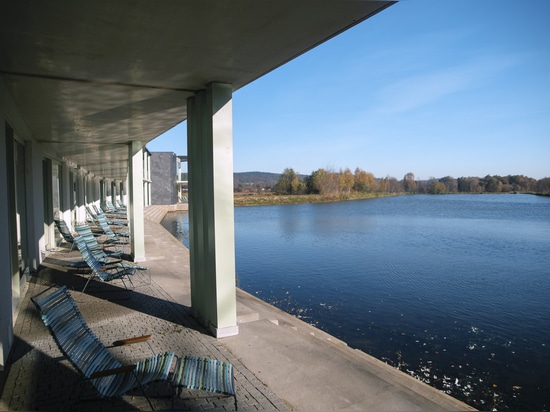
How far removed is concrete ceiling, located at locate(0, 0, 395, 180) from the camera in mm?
2432

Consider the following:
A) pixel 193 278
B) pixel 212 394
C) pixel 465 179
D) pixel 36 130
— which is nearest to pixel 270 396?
pixel 212 394

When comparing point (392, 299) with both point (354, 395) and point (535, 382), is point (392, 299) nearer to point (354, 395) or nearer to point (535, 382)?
point (535, 382)

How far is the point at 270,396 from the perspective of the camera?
121 inches

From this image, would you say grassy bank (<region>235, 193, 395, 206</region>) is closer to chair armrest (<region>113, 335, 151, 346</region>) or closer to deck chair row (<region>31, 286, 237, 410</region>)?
chair armrest (<region>113, 335, 151, 346</region>)

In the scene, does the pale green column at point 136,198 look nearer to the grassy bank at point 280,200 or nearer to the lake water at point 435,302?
the lake water at point 435,302

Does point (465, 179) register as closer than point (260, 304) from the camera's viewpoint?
No

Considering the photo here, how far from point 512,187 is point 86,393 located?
11251 centimetres

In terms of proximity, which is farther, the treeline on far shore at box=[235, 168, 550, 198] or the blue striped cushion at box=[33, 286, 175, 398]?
the treeline on far shore at box=[235, 168, 550, 198]

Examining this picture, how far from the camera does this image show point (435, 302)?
898cm

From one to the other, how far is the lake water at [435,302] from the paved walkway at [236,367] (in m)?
1.75

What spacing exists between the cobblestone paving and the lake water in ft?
9.98

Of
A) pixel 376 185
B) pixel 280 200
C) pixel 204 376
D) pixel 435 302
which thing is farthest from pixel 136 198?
pixel 376 185

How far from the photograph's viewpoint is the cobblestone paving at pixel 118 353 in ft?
9.68

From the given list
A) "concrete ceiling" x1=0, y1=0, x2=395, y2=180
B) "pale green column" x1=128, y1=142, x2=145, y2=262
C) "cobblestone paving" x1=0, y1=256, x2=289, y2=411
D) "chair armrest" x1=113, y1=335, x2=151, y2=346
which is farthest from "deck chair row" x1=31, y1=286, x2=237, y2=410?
"pale green column" x1=128, y1=142, x2=145, y2=262
